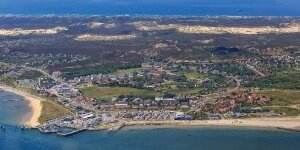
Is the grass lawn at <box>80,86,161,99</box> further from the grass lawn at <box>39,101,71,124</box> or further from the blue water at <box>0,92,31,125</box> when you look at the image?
the blue water at <box>0,92,31,125</box>

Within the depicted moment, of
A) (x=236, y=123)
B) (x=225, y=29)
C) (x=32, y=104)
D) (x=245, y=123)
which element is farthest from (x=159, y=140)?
(x=225, y=29)

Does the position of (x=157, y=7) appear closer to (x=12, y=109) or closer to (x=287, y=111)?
(x=12, y=109)

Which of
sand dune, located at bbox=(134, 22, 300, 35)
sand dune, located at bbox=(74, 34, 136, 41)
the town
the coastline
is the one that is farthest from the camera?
sand dune, located at bbox=(134, 22, 300, 35)

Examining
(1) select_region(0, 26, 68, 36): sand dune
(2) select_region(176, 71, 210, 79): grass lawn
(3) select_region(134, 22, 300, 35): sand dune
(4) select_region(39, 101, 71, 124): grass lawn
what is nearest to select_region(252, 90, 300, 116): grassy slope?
(2) select_region(176, 71, 210, 79): grass lawn

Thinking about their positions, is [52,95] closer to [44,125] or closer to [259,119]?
[44,125]

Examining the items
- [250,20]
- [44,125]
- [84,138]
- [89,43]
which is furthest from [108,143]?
[250,20]
